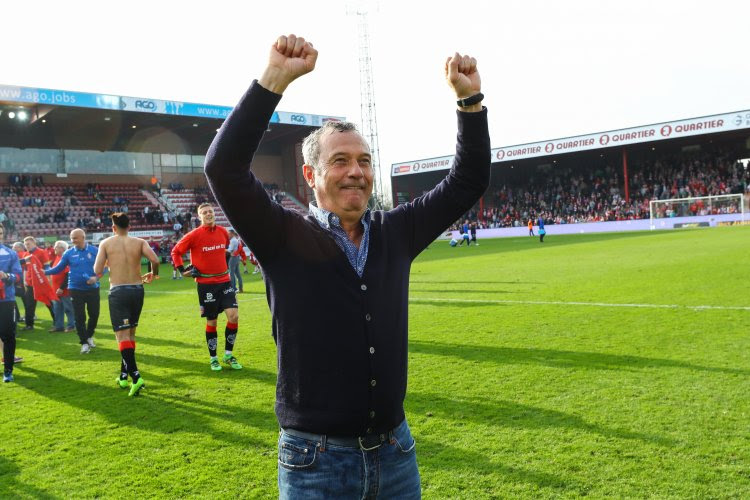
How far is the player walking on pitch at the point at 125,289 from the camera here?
23.7 ft

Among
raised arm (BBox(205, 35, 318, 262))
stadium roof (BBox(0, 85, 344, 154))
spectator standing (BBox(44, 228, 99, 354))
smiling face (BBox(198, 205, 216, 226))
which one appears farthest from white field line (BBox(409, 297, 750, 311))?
stadium roof (BBox(0, 85, 344, 154))

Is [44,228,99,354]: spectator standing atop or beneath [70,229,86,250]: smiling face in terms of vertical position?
beneath

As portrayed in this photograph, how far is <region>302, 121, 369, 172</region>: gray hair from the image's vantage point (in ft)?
7.27

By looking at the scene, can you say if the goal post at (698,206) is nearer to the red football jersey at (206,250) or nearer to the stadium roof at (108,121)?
the stadium roof at (108,121)

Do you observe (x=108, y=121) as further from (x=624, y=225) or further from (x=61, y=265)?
(x=624, y=225)

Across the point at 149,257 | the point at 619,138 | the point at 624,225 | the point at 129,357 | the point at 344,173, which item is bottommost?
the point at 129,357

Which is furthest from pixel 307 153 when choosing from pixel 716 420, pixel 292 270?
pixel 716 420

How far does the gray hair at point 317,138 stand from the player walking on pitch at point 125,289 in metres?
5.67

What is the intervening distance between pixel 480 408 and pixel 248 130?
4397 mm

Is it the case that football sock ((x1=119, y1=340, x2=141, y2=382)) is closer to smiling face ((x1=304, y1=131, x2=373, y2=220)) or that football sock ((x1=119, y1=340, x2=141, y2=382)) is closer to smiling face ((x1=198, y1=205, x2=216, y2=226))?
smiling face ((x1=198, y1=205, x2=216, y2=226))

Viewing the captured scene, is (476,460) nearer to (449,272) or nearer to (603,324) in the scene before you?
(603,324)

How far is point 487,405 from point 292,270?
415 cm

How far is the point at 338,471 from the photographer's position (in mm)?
2000

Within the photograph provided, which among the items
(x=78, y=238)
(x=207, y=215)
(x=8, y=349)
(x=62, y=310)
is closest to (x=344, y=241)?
(x=207, y=215)
